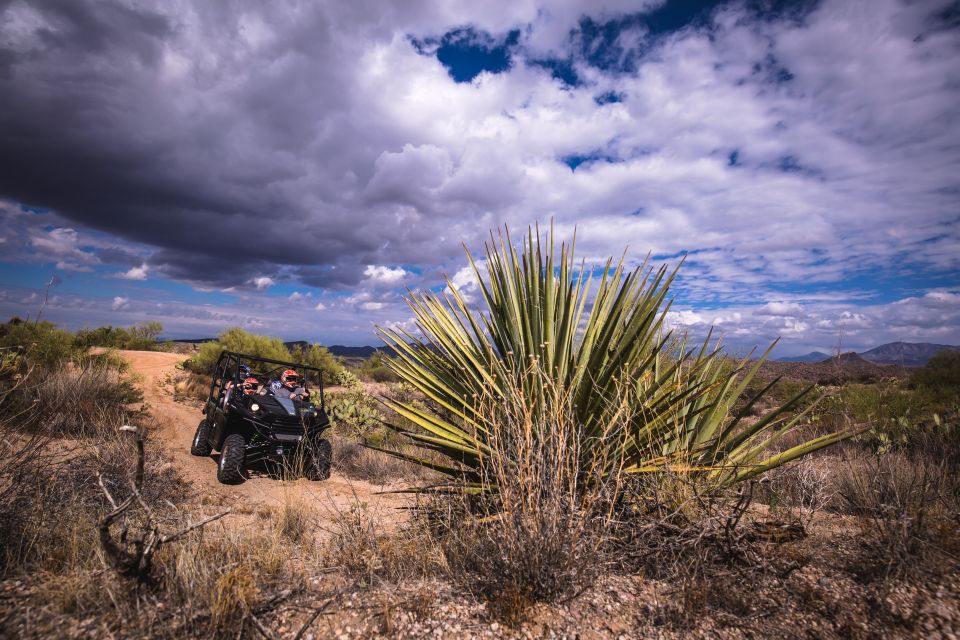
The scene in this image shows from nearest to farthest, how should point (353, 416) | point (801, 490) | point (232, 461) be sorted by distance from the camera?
point (801, 490)
point (232, 461)
point (353, 416)

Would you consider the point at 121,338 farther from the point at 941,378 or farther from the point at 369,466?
the point at 941,378

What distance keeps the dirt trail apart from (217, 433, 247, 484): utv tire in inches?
5.4

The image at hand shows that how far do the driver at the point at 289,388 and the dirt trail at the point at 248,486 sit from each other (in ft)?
4.84

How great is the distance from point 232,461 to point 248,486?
56 centimetres

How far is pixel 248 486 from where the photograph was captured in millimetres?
6629

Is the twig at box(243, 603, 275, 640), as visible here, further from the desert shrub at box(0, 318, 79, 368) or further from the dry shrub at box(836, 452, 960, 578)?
the desert shrub at box(0, 318, 79, 368)

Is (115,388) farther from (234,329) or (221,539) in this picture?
(234,329)

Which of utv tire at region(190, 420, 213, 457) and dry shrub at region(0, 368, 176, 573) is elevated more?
dry shrub at region(0, 368, 176, 573)

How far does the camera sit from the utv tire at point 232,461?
637 centimetres

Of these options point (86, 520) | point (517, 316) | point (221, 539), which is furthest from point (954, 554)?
point (86, 520)

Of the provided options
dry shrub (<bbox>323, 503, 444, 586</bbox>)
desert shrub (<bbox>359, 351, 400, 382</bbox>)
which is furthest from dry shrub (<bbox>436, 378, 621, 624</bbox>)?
desert shrub (<bbox>359, 351, 400, 382</bbox>)

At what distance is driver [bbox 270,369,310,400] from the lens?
753cm

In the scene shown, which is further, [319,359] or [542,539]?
[319,359]

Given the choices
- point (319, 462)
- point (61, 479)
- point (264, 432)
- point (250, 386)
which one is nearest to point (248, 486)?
point (264, 432)
